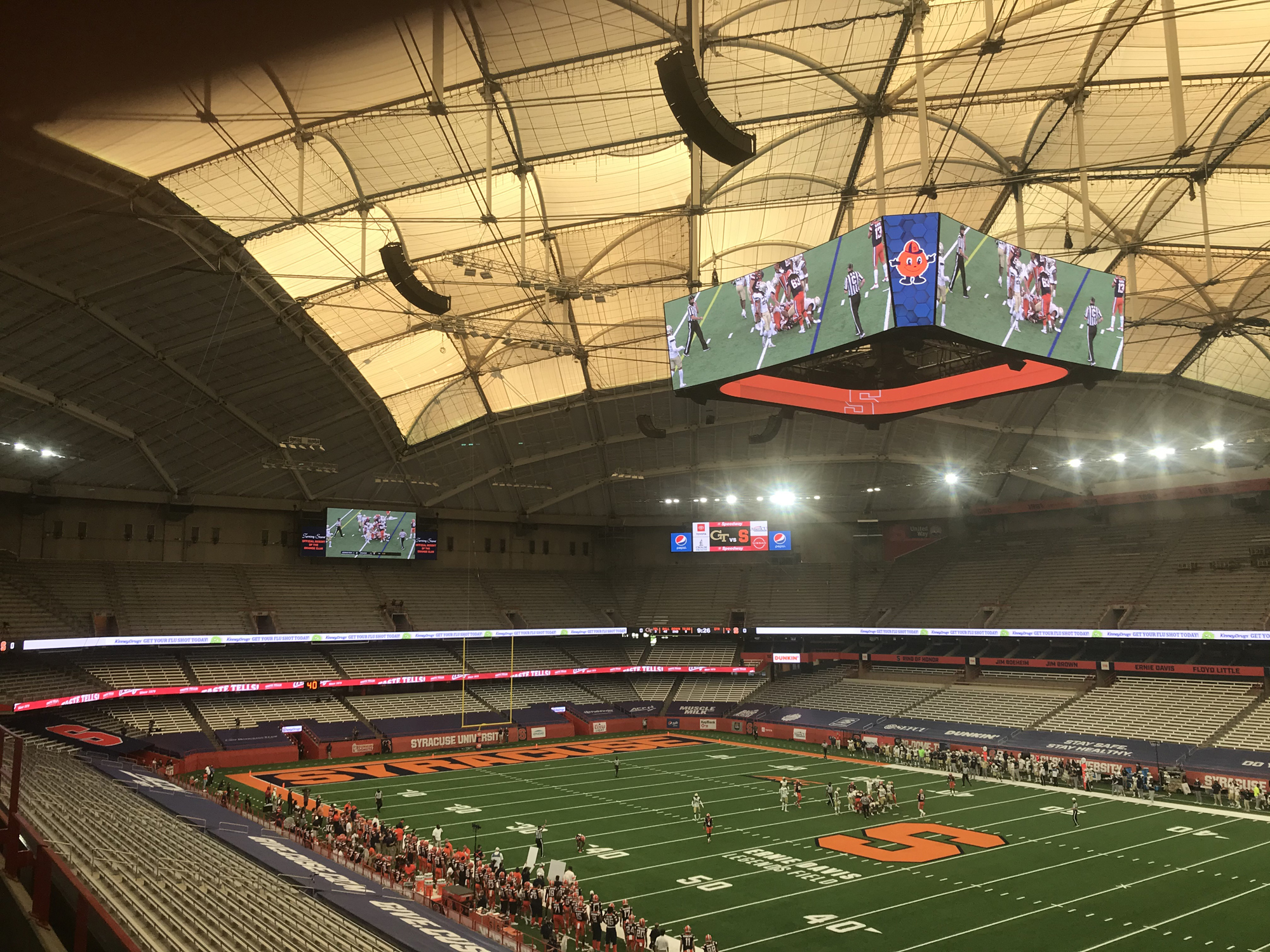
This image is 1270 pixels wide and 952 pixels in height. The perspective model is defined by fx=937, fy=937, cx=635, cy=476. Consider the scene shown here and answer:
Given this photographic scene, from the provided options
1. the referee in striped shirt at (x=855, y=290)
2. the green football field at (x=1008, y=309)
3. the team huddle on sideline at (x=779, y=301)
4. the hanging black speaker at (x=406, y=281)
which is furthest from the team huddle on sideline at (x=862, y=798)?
the referee in striped shirt at (x=855, y=290)

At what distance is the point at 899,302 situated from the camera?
20.7m

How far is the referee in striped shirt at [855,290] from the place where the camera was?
69.9 feet

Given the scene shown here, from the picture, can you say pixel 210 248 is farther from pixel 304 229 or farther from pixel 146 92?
pixel 146 92

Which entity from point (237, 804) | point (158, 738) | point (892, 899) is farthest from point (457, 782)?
point (892, 899)

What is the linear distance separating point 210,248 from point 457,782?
2594cm

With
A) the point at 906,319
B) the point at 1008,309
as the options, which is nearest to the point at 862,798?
Result: the point at 1008,309

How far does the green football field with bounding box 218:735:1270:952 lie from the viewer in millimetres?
23375

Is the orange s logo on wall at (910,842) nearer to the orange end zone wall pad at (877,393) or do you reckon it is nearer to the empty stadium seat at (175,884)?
the orange end zone wall pad at (877,393)

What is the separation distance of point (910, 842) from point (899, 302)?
66.4ft

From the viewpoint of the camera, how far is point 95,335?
3750cm

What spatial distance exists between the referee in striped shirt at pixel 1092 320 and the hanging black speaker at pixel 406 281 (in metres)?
17.5

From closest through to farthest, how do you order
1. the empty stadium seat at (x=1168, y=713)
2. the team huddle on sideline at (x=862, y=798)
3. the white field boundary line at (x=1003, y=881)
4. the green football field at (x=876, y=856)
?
the white field boundary line at (x=1003, y=881), the green football field at (x=876, y=856), the team huddle on sideline at (x=862, y=798), the empty stadium seat at (x=1168, y=713)

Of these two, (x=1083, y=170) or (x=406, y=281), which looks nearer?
(x=1083, y=170)

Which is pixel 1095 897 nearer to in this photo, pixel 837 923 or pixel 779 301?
pixel 837 923
